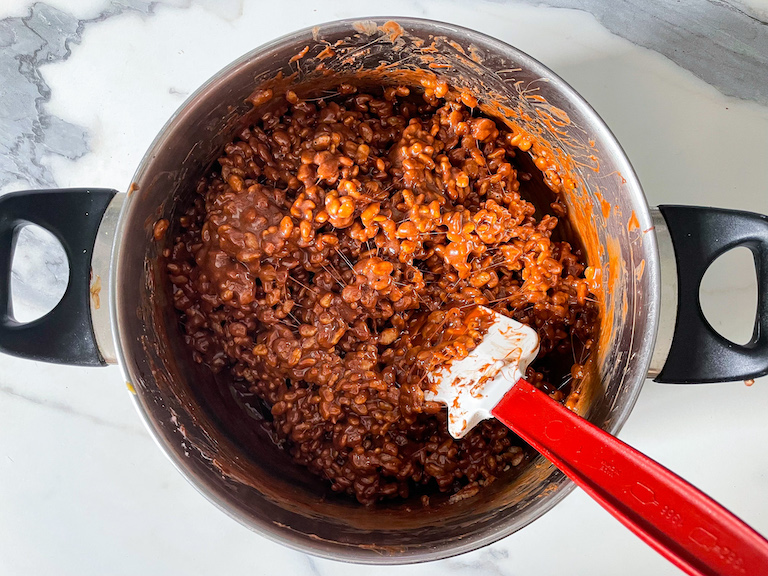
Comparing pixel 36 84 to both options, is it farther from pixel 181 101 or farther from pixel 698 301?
pixel 698 301

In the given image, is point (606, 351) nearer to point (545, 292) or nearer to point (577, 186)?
point (545, 292)


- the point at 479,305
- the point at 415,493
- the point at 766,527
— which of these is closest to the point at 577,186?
the point at 479,305

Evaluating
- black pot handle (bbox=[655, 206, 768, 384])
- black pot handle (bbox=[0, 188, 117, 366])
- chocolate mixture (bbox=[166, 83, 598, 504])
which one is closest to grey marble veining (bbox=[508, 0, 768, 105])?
chocolate mixture (bbox=[166, 83, 598, 504])

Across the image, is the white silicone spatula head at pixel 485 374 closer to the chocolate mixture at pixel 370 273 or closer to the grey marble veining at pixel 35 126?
the chocolate mixture at pixel 370 273

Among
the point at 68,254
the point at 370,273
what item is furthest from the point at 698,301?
the point at 68,254

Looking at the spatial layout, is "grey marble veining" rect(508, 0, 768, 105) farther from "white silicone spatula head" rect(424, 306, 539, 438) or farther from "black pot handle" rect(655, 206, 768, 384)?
"white silicone spatula head" rect(424, 306, 539, 438)

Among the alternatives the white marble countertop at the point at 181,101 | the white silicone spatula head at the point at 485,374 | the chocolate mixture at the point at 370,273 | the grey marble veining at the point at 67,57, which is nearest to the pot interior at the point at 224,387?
the chocolate mixture at the point at 370,273
